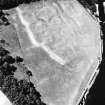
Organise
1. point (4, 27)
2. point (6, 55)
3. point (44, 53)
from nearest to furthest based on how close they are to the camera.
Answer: point (6, 55) < point (44, 53) < point (4, 27)

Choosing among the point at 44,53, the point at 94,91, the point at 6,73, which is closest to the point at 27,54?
the point at 44,53

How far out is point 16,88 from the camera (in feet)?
69.2

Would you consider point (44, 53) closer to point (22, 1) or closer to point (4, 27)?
point (4, 27)

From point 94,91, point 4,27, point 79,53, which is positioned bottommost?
point 94,91

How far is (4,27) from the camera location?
28.1m

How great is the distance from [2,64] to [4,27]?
632cm

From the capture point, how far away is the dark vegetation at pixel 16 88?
20.5 metres

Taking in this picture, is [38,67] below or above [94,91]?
above

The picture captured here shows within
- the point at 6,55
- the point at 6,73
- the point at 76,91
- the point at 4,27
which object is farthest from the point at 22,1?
the point at 76,91

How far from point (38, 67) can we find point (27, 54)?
218 centimetres

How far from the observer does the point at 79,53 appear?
89.2 ft

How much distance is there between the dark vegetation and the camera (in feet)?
67.2

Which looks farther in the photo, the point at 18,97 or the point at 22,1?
the point at 22,1

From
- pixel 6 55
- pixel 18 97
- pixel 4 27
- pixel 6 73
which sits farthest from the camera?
pixel 4 27
